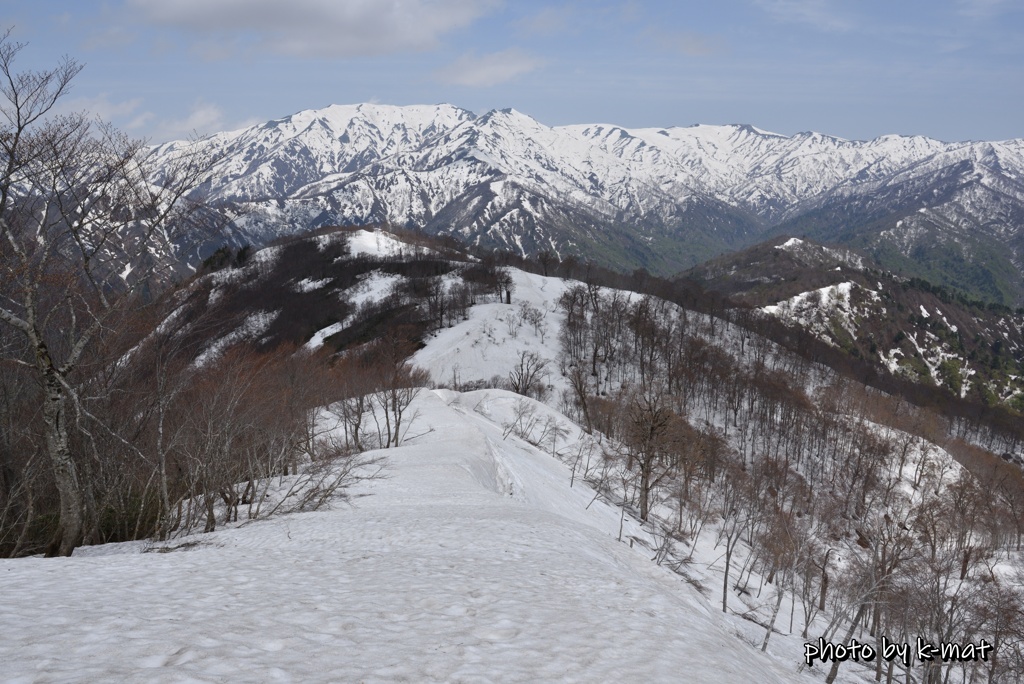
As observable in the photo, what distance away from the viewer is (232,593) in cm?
1020

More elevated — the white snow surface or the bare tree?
the bare tree

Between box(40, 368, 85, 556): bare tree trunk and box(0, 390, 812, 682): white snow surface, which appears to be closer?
box(0, 390, 812, 682): white snow surface

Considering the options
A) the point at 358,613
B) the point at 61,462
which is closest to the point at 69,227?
the point at 61,462

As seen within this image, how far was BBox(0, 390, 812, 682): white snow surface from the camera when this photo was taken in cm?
693

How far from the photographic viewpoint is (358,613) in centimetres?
954

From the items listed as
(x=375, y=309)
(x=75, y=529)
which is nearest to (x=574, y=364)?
(x=375, y=309)

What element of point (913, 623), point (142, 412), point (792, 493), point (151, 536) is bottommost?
point (792, 493)

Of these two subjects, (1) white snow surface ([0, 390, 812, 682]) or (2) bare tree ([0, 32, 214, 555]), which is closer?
(1) white snow surface ([0, 390, 812, 682])

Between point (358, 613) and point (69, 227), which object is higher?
point (69, 227)

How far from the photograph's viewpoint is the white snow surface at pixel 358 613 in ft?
22.7

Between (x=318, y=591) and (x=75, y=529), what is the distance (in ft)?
30.4

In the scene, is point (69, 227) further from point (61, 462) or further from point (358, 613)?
point (358, 613)

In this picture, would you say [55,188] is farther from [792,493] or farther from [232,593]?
[792,493]

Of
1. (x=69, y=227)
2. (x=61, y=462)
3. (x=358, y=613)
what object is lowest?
(x=358, y=613)
